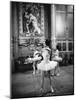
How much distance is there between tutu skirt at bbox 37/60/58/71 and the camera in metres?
2.49

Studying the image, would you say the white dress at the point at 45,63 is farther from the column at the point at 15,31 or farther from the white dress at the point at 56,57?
the column at the point at 15,31

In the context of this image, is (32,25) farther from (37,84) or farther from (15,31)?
(37,84)

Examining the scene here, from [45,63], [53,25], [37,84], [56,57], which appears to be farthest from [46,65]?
[53,25]

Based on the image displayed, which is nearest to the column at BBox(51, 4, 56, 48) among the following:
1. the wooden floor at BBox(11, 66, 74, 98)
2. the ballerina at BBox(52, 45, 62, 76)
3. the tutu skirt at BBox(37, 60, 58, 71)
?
the ballerina at BBox(52, 45, 62, 76)

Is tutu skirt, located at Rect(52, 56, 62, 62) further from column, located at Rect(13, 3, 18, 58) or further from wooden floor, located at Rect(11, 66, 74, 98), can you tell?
column, located at Rect(13, 3, 18, 58)

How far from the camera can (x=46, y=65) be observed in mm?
2504

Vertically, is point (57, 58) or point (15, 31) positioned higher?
point (15, 31)

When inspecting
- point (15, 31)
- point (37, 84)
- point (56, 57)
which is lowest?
point (37, 84)

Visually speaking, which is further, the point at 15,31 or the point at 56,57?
the point at 56,57

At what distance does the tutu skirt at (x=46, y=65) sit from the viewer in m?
2.49

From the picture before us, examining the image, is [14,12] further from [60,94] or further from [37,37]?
[60,94]

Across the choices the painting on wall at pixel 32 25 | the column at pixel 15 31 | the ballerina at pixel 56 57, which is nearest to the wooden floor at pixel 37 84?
the ballerina at pixel 56 57
